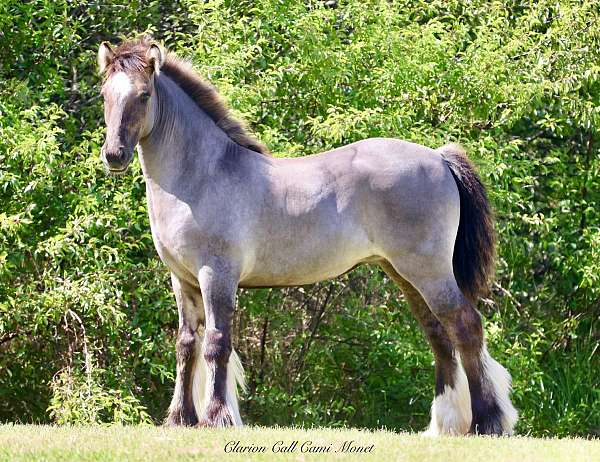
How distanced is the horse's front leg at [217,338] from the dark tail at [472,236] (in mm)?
1744

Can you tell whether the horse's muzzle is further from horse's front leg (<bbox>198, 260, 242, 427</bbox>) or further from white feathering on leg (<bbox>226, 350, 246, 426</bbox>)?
white feathering on leg (<bbox>226, 350, 246, 426</bbox>)

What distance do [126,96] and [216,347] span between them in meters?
1.71

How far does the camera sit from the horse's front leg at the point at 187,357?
708 centimetres

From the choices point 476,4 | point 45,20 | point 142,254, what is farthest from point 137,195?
point 476,4

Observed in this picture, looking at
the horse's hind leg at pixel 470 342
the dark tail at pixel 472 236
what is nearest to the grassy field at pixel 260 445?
the horse's hind leg at pixel 470 342

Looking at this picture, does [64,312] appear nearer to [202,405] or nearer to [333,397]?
[202,405]

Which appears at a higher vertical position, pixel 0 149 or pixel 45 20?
pixel 45 20

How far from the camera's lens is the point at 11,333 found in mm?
9703

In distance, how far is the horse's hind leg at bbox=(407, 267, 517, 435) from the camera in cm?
711

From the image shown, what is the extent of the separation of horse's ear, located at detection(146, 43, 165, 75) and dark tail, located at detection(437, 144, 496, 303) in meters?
2.14

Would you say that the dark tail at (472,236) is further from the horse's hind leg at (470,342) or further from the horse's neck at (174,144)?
the horse's neck at (174,144)

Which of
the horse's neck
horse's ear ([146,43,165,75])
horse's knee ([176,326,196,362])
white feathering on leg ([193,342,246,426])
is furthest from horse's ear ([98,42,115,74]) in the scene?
white feathering on leg ([193,342,246,426])

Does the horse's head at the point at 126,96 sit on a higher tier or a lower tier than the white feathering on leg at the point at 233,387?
higher

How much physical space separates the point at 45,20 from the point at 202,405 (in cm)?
512
